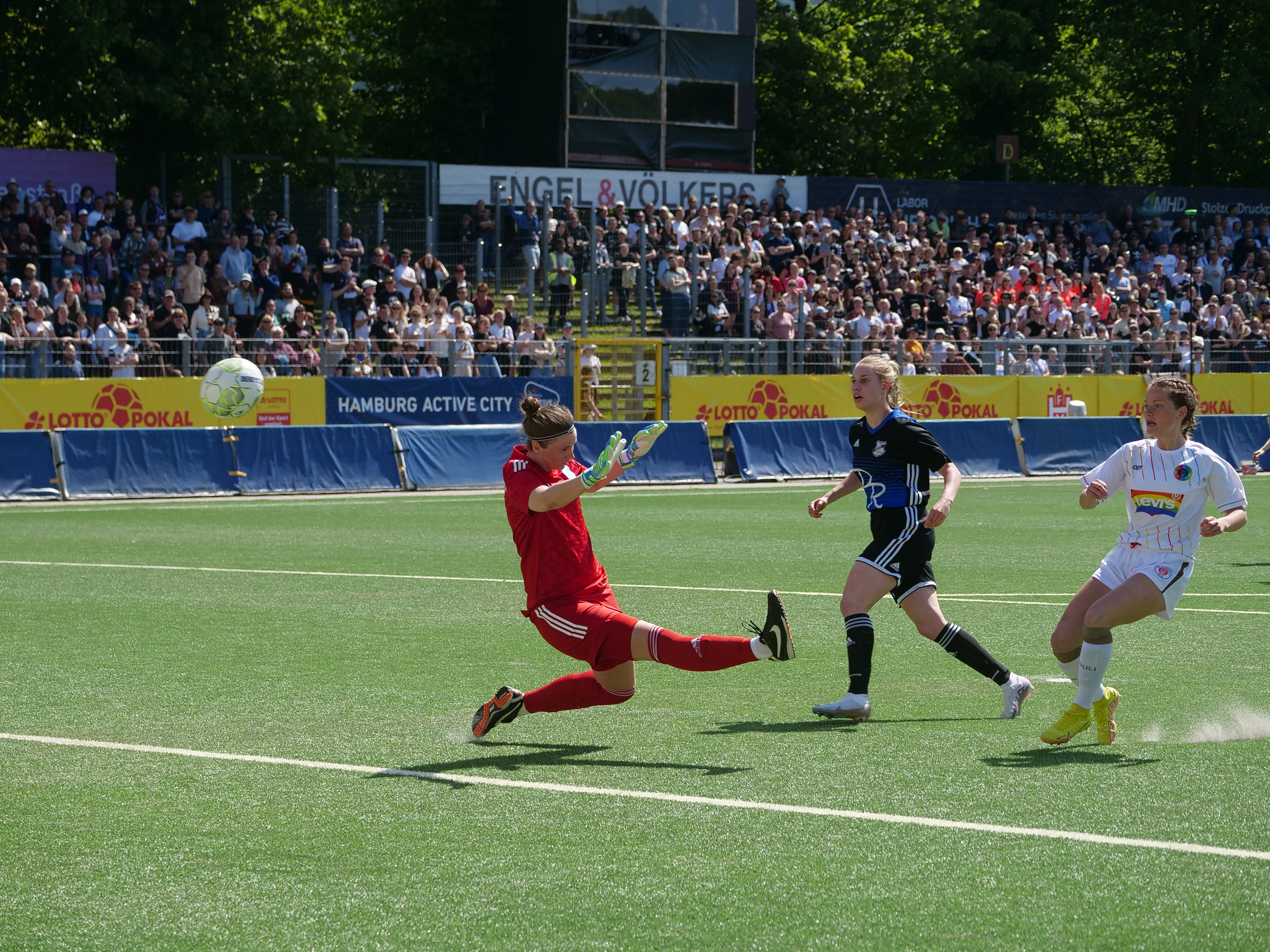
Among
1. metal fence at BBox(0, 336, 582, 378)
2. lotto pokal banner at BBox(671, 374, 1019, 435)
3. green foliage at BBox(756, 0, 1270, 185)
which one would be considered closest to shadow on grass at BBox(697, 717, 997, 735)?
metal fence at BBox(0, 336, 582, 378)

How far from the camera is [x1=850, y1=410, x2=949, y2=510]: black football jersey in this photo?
8227mm

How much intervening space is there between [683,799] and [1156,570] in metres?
2.57

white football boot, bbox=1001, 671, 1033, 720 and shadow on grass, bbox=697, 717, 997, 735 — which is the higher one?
white football boot, bbox=1001, 671, 1033, 720

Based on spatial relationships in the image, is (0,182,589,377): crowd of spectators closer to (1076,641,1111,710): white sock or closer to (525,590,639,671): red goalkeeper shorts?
(525,590,639,671): red goalkeeper shorts

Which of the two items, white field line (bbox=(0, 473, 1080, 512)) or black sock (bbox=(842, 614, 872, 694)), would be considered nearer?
black sock (bbox=(842, 614, 872, 694))

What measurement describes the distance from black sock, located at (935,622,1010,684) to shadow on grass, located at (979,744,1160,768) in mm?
824

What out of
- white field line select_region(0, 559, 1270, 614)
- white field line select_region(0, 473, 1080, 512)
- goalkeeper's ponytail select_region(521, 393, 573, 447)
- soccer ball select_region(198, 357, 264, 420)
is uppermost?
goalkeeper's ponytail select_region(521, 393, 573, 447)

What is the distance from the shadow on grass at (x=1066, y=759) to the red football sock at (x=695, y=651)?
1157 millimetres

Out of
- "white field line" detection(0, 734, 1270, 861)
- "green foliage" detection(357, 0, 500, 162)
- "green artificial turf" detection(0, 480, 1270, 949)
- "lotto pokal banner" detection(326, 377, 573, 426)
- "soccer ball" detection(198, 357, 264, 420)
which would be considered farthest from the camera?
"green foliage" detection(357, 0, 500, 162)

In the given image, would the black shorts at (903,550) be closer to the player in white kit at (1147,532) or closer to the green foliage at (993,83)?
the player in white kit at (1147,532)

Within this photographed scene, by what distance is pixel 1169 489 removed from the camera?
742cm

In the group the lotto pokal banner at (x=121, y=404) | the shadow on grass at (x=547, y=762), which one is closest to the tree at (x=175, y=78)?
the lotto pokal banner at (x=121, y=404)

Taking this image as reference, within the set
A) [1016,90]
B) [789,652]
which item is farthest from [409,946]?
[1016,90]

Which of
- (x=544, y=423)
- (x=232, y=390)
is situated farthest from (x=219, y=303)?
(x=544, y=423)
